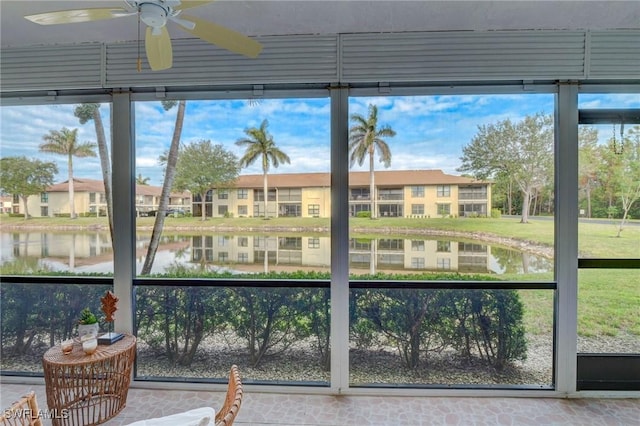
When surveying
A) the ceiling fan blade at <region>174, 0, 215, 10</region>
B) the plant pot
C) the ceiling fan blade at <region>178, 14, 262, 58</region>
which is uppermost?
A: the ceiling fan blade at <region>174, 0, 215, 10</region>

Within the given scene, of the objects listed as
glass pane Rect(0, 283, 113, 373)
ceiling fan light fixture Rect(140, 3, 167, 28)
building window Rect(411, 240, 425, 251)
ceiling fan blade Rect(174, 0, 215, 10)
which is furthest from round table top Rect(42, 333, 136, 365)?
building window Rect(411, 240, 425, 251)

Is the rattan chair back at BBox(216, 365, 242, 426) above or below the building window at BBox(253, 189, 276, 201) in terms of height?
below

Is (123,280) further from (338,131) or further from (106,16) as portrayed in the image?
(338,131)

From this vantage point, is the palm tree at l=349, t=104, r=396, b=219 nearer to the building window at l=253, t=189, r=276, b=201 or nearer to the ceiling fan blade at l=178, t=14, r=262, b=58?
the building window at l=253, t=189, r=276, b=201

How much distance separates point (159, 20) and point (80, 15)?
1.24 feet

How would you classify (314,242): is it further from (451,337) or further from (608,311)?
(608,311)

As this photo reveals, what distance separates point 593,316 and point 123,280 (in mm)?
4145

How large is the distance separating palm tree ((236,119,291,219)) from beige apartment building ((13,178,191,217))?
2.19 feet

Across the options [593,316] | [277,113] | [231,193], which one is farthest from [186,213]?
[593,316]

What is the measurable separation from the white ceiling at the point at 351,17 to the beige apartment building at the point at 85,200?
1.29 m

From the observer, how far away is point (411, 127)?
101 inches

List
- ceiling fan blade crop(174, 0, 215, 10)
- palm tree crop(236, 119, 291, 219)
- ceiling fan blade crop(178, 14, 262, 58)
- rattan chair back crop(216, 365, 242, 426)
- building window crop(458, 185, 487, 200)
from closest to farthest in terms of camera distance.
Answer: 1. rattan chair back crop(216, 365, 242, 426)
2. ceiling fan blade crop(174, 0, 215, 10)
3. ceiling fan blade crop(178, 14, 262, 58)
4. building window crop(458, 185, 487, 200)
5. palm tree crop(236, 119, 291, 219)

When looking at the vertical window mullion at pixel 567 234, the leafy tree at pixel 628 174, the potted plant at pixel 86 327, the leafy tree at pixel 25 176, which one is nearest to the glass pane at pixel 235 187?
the potted plant at pixel 86 327

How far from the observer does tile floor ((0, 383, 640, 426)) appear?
2.17m
